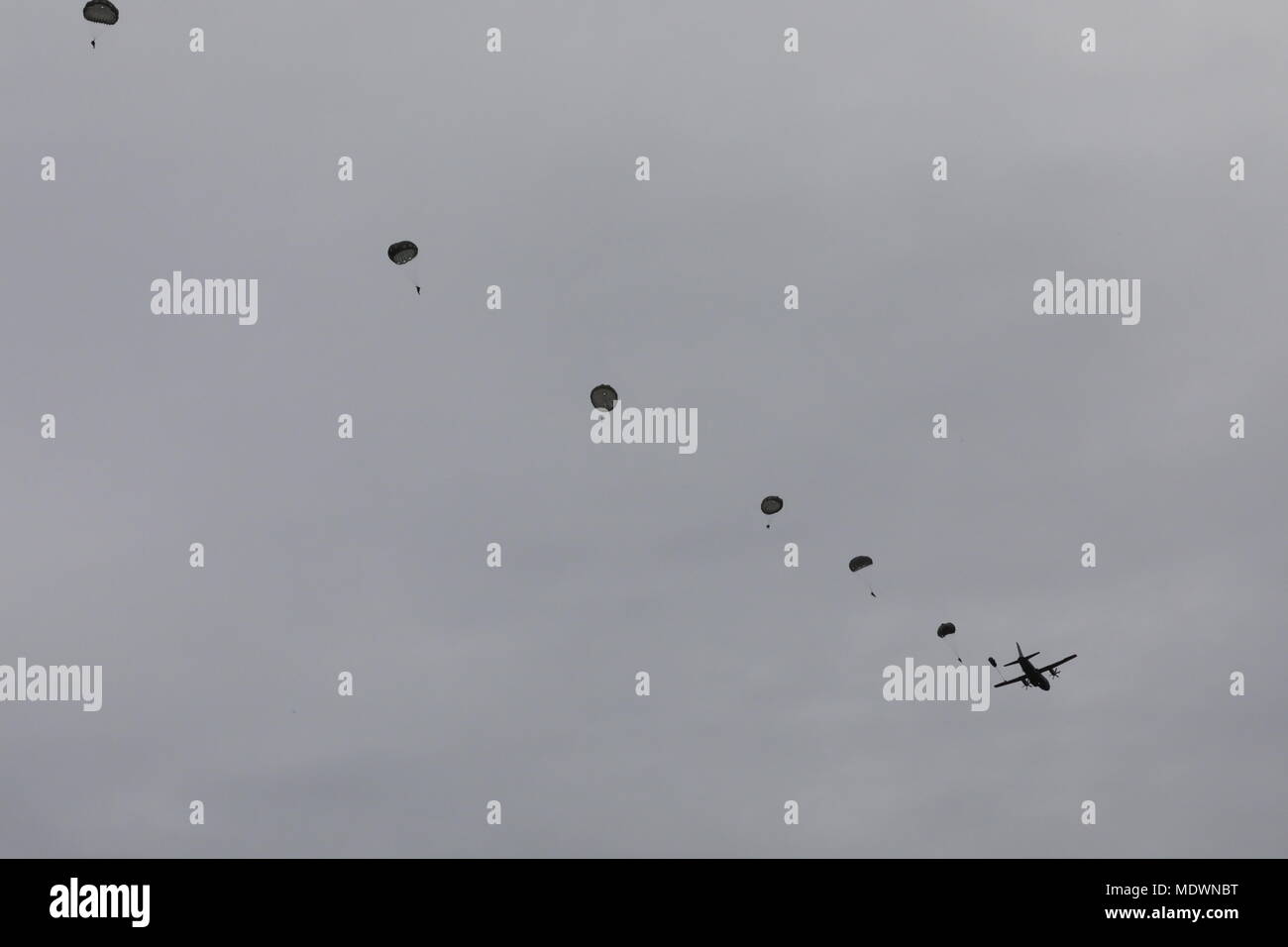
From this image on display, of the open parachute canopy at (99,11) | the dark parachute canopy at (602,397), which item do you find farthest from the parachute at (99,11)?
the dark parachute canopy at (602,397)

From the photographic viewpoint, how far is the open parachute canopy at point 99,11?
6172cm

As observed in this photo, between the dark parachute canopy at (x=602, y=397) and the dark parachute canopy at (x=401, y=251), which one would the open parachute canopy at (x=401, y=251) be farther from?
the dark parachute canopy at (x=602, y=397)

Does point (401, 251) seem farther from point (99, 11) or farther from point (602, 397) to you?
point (99, 11)

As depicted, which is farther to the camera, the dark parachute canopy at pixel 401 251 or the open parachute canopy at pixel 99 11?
the dark parachute canopy at pixel 401 251

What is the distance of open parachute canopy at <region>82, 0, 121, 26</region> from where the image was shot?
61.7 m

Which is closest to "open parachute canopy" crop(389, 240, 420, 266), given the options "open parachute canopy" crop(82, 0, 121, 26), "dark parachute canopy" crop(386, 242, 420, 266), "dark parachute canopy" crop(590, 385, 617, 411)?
"dark parachute canopy" crop(386, 242, 420, 266)

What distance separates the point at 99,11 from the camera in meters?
62.1

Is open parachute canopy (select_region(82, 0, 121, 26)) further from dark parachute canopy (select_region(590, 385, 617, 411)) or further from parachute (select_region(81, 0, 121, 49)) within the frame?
dark parachute canopy (select_region(590, 385, 617, 411))

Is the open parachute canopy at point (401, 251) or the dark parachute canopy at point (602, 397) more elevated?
the open parachute canopy at point (401, 251)
